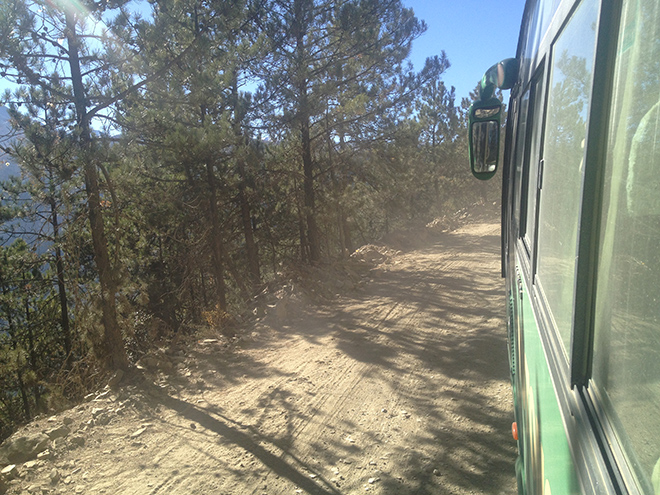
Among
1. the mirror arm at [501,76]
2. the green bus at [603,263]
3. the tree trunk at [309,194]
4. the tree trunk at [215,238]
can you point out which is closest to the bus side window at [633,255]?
the green bus at [603,263]

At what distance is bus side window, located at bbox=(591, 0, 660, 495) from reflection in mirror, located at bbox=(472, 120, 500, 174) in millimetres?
2955

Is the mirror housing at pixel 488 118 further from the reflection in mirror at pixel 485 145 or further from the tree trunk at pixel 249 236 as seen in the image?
the tree trunk at pixel 249 236

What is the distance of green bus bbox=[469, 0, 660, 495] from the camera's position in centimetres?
75

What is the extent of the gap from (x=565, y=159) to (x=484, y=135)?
2.56 metres

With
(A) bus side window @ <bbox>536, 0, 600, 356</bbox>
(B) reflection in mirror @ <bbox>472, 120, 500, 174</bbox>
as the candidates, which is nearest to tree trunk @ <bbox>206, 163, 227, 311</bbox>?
(B) reflection in mirror @ <bbox>472, 120, 500, 174</bbox>

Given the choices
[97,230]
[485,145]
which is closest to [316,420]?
[485,145]

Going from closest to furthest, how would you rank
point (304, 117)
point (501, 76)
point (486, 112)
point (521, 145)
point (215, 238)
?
point (521, 145) → point (501, 76) → point (486, 112) → point (304, 117) → point (215, 238)

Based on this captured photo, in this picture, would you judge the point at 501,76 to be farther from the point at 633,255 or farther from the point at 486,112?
the point at 633,255

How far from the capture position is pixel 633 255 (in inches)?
31.9

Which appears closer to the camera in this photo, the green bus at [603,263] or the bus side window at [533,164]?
the green bus at [603,263]

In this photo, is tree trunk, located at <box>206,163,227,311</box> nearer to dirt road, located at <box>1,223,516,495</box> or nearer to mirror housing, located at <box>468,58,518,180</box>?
dirt road, located at <box>1,223,516,495</box>

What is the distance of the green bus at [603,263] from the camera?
0.75m

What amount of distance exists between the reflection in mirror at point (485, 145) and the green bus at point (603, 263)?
2.25 metres

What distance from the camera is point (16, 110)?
6.25 m
